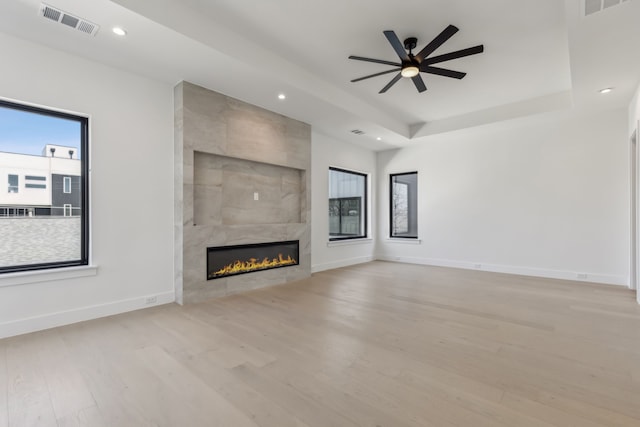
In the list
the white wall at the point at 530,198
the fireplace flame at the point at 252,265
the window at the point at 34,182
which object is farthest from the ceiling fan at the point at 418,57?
the window at the point at 34,182

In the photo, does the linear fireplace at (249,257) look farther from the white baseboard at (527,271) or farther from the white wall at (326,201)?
the white baseboard at (527,271)

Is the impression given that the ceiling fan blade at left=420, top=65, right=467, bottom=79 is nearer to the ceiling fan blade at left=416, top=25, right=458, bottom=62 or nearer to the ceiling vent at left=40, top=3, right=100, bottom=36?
the ceiling fan blade at left=416, top=25, right=458, bottom=62

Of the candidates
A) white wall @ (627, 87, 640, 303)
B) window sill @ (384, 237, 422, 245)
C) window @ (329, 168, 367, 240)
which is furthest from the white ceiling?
window sill @ (384, 237, 422, 245)

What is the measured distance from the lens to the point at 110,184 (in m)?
3.61

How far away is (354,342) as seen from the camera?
111 inches

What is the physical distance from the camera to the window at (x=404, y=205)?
769 centimetres

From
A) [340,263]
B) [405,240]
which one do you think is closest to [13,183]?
[340,263]

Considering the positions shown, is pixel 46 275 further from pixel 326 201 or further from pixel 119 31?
pixel 326 201

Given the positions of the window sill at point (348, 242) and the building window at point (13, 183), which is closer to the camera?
the building window at point (13, 183)

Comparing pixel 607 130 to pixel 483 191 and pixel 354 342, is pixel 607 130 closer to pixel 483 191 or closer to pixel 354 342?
pixel 483 191

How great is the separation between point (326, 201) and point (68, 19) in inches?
190

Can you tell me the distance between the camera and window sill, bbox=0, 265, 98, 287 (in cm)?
297

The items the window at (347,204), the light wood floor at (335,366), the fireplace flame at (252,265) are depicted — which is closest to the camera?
the light wood floor at (335,366)

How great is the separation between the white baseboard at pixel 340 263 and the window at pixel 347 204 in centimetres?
55
